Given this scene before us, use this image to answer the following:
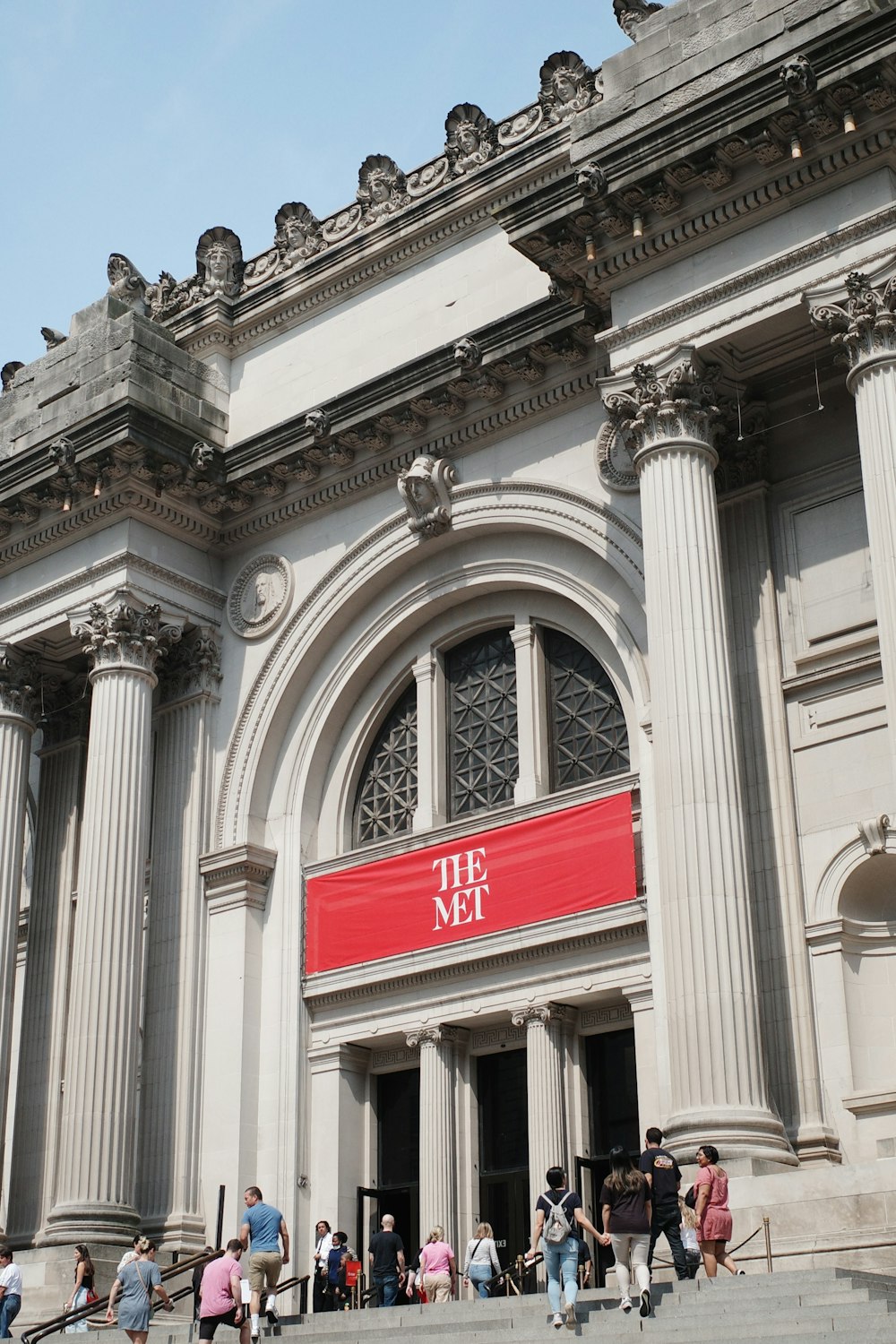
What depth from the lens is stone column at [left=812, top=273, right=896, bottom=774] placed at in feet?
66.2

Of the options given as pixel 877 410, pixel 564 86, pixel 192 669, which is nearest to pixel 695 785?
pixel 877 410

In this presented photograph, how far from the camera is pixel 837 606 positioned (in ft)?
76.3

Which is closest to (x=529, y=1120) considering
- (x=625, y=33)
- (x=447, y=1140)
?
(x=447, y=1140)

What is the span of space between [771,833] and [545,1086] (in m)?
4.95

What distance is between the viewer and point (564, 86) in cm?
2881

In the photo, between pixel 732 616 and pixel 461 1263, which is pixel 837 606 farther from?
pixel 461 1263

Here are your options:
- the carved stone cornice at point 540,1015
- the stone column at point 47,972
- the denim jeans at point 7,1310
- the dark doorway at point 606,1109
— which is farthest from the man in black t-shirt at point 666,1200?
the stone column at point 47,972

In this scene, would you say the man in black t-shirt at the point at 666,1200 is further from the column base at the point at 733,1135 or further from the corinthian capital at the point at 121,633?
the corinthian capital at the point at 121,633

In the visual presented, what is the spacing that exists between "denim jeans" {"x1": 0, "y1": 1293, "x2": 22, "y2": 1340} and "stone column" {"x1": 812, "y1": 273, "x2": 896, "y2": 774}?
12.7m

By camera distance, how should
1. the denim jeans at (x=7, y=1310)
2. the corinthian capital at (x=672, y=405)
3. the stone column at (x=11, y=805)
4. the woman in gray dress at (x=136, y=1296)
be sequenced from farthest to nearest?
1. the stone column at (x=11, y=805)
2. the corinthian capital at (x=672, y=405)
3. the denim jeans at (x=7, y=1310)
4. the woman in gray dress at (x=136, y=1296)

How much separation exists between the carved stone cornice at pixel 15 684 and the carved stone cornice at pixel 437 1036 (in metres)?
9.16

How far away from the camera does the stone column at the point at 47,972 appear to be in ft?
95.1

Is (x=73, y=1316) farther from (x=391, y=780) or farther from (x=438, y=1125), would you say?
(x=391, y=780)

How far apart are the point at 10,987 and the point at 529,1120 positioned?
30.1ft
